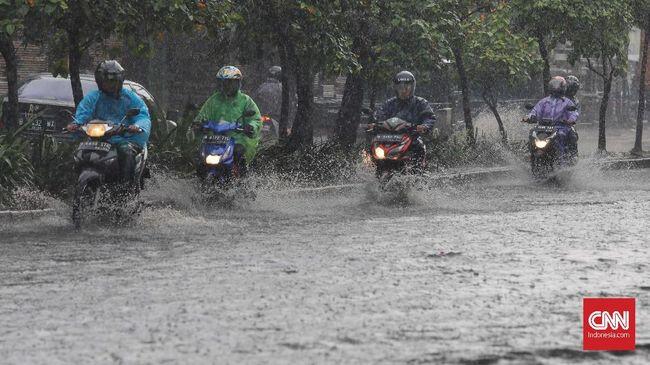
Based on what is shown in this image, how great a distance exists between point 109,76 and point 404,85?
4511 mm

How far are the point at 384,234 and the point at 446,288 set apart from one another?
341cm

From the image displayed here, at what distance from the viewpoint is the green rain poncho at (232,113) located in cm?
1487

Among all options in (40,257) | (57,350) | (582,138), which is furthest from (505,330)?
(582,138)

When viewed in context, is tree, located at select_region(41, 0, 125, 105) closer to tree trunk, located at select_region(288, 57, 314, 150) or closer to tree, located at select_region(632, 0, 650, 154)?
tree trunk, located at select_region(288, 57, 314, 150)

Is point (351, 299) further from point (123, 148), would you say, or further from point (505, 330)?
point (123, 148)

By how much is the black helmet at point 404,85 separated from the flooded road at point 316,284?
6.06 ft

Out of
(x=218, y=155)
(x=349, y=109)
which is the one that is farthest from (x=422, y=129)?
(x=349, y=109)

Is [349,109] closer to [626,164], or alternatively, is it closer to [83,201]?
[626,164]

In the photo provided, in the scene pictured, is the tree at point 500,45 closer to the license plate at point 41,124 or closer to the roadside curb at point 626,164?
the roadside curb at point 626,164

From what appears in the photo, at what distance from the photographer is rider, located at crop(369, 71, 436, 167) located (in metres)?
16.2

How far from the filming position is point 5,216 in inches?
495

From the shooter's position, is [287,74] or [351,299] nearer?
[351,299]

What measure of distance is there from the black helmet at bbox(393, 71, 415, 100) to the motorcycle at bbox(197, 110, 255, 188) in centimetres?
237

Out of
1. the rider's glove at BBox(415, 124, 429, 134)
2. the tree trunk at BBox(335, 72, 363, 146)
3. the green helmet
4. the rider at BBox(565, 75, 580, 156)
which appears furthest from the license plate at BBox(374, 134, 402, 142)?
the tree trunk at BBox(335, 72, 363, 146)
